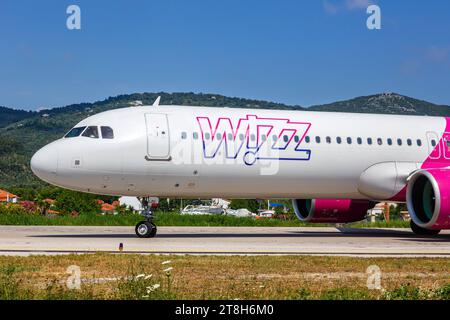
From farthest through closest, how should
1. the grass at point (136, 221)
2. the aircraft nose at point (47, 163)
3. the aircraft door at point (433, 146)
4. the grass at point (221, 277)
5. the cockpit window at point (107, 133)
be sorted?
the grass at point (136, 221) < the aircraft door at point (433, 146) < the cockpit window at point (107, 133) < the aircraft nose at point (47, 163) < the grass at point (221, 277)

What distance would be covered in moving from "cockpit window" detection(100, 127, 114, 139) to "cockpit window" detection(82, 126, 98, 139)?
8.9 inches

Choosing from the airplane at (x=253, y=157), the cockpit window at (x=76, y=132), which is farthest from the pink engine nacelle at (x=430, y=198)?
the cockpit window at (x=76, y=132)

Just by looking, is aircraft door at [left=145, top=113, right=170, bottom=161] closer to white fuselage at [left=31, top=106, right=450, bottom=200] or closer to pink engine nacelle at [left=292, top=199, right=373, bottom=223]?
white fuselage at [left=31, top=106, right=450, bottom=200]

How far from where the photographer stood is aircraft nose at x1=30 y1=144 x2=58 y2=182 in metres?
21.9

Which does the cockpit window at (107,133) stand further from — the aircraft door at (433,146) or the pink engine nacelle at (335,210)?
the aircraft door at (433,146)

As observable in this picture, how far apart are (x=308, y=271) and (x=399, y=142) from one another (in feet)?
46.8

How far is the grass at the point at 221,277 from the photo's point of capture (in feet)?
31.7

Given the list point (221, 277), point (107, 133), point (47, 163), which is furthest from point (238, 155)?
point (221, 277)

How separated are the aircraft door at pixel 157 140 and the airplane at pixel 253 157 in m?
0.03

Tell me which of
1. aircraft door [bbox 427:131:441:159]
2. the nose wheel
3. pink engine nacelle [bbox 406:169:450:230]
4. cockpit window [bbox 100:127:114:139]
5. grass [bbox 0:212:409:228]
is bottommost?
grass [bbox 0:212:409:228]

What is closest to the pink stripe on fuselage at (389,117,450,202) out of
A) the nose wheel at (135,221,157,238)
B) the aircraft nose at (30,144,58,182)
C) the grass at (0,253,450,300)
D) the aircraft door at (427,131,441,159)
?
the aircraft door at (427,131,441,159)

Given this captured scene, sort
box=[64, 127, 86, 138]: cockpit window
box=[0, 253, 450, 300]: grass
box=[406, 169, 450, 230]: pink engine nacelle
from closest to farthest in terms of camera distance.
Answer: box=[0, 253, 450, 300]: grass, box=[406, 169, 450, 230]: pink engine nacelle, box=[64, 127, 86, 138]: cockpit window

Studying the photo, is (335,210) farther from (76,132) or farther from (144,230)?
(76,132)
